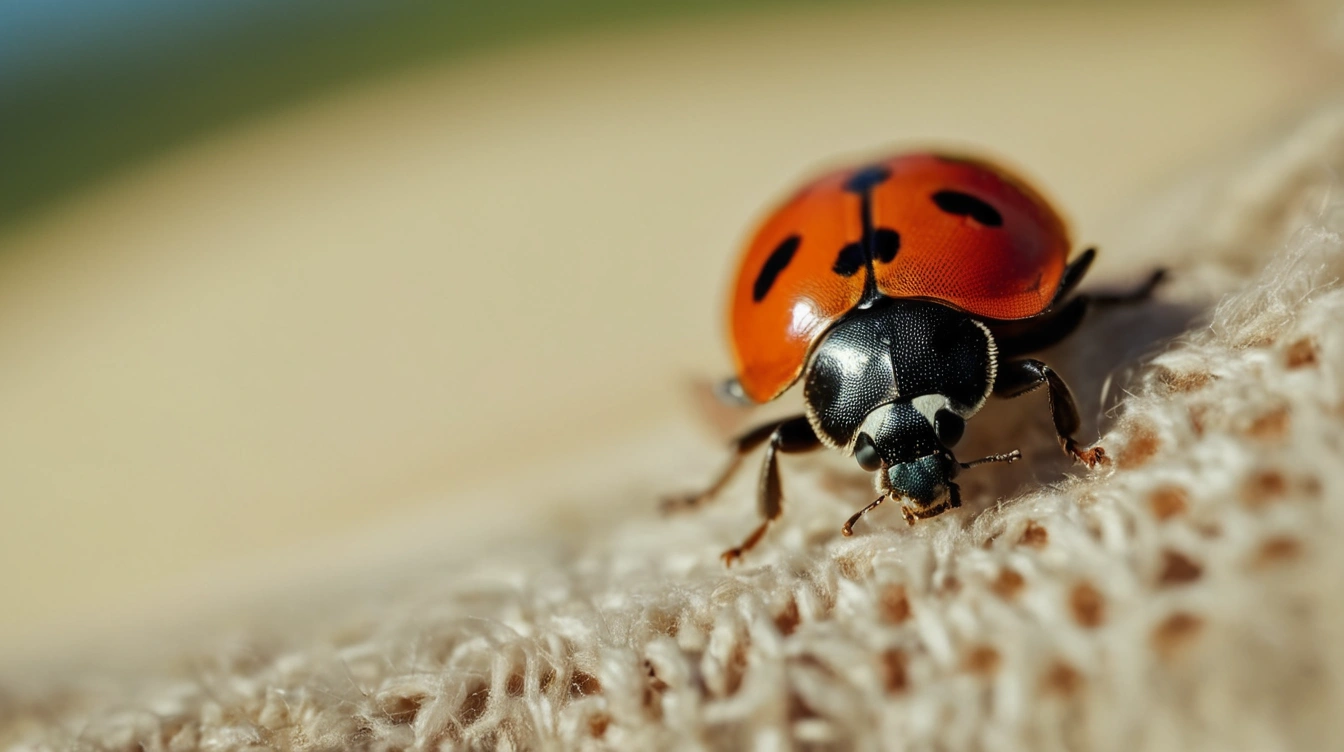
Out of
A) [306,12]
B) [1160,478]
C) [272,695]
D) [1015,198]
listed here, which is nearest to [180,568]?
[272,695]

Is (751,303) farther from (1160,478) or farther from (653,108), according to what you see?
(653,108)

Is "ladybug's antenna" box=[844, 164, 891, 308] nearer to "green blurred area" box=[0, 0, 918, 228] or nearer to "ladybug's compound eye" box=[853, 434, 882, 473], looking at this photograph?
"ladybug's compound eye" box=[853, 434, 882, 473]

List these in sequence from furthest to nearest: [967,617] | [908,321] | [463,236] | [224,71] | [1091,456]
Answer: [224,71] → [463,236] → [908,321] → [1091,456] → [967,617]

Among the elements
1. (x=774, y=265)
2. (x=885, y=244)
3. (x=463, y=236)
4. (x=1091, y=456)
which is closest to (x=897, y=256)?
(x=885, y=244)

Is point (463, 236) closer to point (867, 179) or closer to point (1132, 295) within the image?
point (867, 179)

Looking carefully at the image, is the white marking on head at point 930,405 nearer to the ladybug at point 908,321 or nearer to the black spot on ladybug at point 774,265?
the ladybug at point 908,321

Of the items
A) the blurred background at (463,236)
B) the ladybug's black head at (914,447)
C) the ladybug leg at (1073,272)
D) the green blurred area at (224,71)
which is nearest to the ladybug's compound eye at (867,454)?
the ladybug's black head at (914,447)

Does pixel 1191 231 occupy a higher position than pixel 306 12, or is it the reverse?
pixel 306 12
